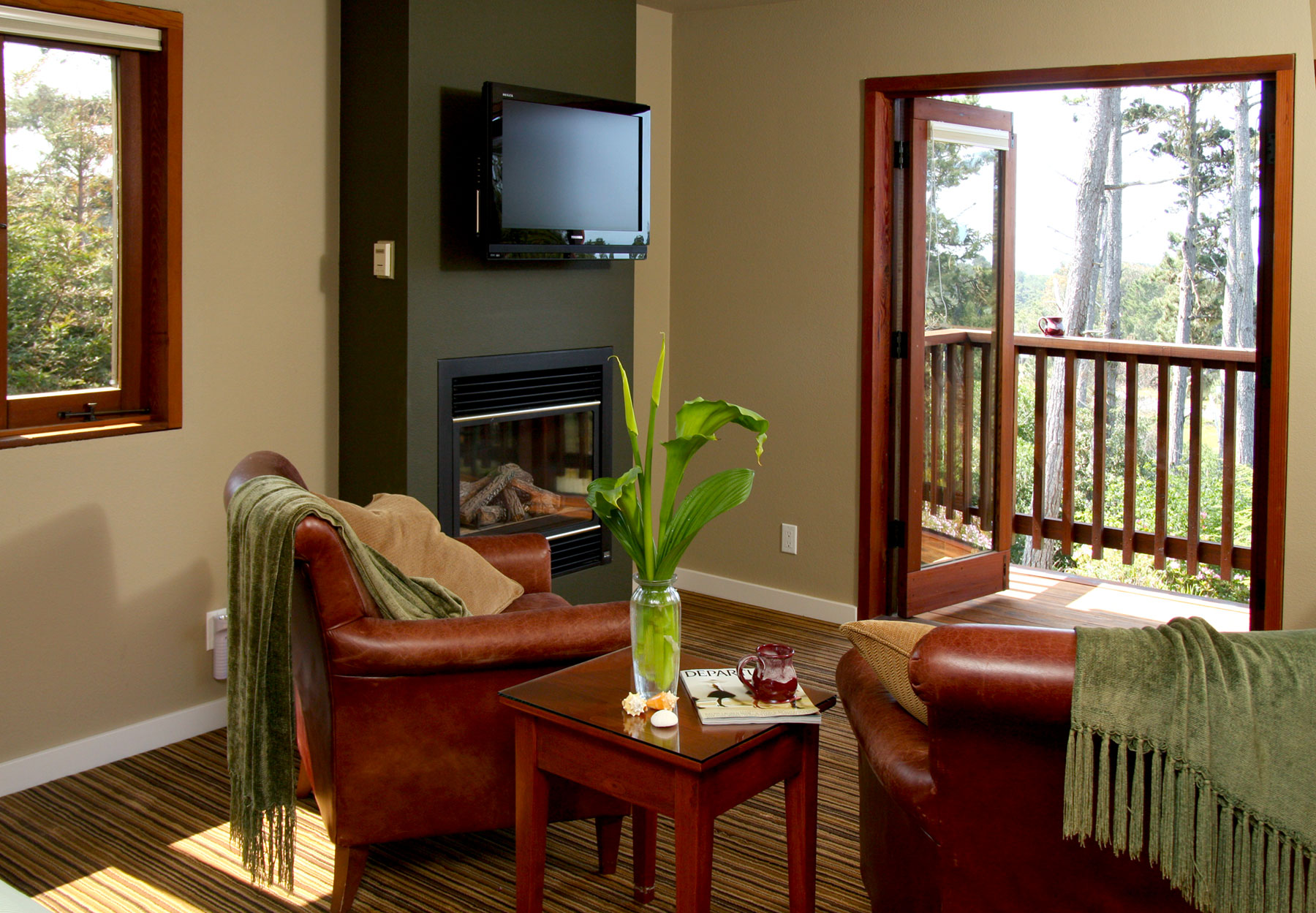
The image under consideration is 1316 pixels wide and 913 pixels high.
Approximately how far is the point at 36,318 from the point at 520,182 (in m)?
1.45

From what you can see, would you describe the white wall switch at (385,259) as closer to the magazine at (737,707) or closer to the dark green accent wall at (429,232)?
the dark green accent wall at (429,232)

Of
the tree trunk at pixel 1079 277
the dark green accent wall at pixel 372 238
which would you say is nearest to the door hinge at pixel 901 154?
the tree trunk at pixel 1079 277

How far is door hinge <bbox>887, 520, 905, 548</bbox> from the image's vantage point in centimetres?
466

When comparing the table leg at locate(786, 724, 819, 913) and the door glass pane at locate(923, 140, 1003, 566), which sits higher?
the door glass pane at locate(923, 140, 1003, 566)

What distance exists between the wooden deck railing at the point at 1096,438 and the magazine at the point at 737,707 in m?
2.74

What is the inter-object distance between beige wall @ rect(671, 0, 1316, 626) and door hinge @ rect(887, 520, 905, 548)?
140 mm

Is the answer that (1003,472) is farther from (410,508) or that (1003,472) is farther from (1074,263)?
(410,508)

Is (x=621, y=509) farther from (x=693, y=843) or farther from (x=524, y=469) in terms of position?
(x=524, y=469)

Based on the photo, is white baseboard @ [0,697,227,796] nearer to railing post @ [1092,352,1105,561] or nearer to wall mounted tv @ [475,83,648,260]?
wall mounted tv @ [475,83,648,260]

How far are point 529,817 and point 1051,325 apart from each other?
408 centimetres

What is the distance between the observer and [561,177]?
3.91m

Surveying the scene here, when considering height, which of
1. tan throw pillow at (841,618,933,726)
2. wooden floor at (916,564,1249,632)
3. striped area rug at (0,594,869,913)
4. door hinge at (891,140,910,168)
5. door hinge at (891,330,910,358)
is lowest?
striped area rug at (0,594,869,913)

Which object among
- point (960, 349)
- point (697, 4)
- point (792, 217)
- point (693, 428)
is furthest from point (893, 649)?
point (697, 4)

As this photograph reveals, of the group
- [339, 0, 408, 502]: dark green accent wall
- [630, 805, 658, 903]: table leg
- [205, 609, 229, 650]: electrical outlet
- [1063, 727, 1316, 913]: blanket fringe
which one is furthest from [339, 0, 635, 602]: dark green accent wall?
[1063, 727, 1316, 913]: blanket fringe
